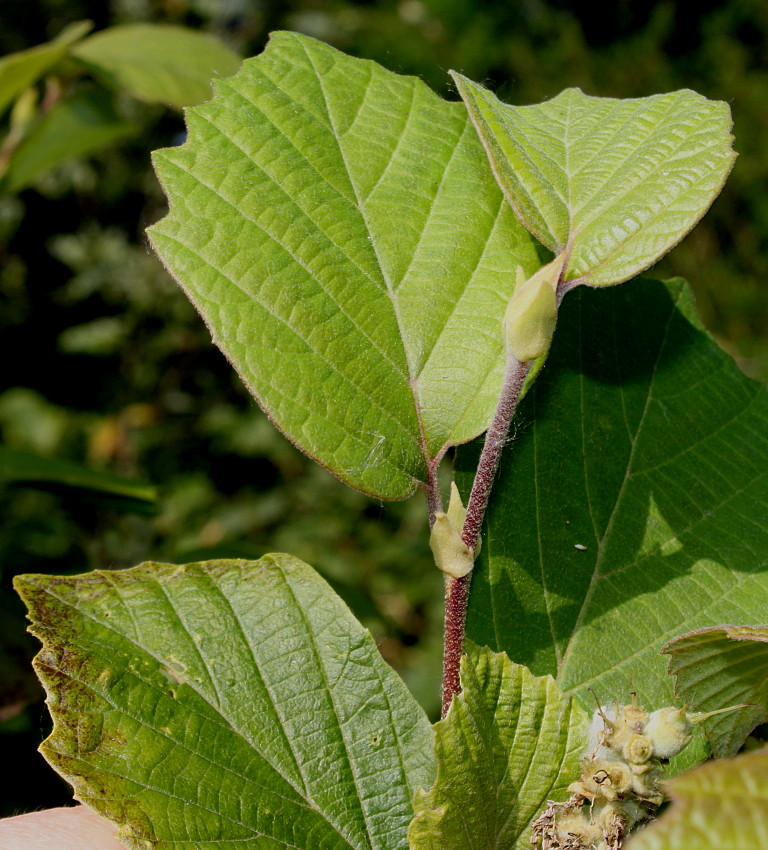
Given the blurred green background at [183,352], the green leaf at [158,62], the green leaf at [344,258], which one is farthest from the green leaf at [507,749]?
the green leaf at [158,62]

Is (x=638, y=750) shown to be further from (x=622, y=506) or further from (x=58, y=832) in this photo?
(x=58, y=832)

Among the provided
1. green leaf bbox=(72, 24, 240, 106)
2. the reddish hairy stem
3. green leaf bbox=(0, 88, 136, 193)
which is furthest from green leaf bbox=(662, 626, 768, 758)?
green leaf bbox=(0, 88, 136, 193)

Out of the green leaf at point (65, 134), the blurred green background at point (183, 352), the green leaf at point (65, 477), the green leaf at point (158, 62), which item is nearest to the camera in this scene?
the green leaf at point (65, 477)

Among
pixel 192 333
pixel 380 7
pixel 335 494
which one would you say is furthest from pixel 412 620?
pixel 380 7

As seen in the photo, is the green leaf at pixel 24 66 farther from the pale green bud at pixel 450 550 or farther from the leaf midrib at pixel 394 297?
the pale green bud at pixel 450 550

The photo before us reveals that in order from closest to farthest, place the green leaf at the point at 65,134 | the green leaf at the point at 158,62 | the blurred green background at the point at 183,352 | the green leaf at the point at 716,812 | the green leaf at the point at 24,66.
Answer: the green leaf at the point at 716,812 < the green leaf at the point at 24,66 < the green leaf at the point at 158,62 < the green leaf at the point at 65,134 < the blurred green background at the point at 183,352

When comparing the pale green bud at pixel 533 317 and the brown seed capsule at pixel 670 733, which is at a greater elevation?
Result: the pale green bud at pixel 533 317

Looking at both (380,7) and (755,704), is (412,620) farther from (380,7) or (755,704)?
(380,7)

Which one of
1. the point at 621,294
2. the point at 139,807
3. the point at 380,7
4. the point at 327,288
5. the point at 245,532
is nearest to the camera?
the point at 139,807
